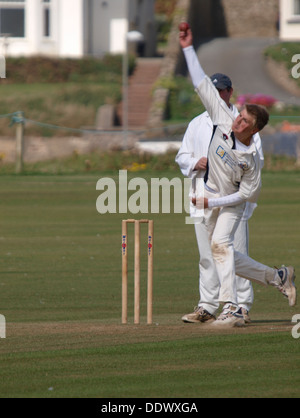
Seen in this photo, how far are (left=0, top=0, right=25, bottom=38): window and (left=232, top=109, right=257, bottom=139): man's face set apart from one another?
4524cm

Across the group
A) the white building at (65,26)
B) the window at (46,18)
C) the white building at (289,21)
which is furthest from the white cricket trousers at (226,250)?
the white building at (289,21)

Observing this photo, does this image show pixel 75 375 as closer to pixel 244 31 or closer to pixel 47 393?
pixel 47 393

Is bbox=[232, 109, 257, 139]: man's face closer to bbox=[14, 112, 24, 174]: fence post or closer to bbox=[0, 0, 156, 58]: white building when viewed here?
bbox=[14, 112, 24, 174]: fence post

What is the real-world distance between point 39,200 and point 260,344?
15563 millimetres

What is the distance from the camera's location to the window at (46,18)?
174ft

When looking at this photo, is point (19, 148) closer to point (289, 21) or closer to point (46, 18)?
point (46, 18)

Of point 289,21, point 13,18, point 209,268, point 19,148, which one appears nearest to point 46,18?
point 13,18

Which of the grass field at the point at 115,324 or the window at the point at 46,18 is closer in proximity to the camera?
the grass field at the point at 115,324

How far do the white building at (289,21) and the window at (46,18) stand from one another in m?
11.7

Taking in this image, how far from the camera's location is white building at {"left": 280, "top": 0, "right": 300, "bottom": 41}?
5575 centimetres

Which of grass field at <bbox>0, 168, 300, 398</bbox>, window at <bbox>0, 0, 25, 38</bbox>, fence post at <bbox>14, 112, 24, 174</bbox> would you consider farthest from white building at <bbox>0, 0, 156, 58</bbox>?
grass field at <bbox>0, 168, 300, 398</bbox>

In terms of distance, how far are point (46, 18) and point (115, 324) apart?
45310 millimetres

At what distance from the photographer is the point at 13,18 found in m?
53.6

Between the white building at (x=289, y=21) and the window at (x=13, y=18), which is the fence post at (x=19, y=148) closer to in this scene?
Answer: the window at (x=13, y=18)
